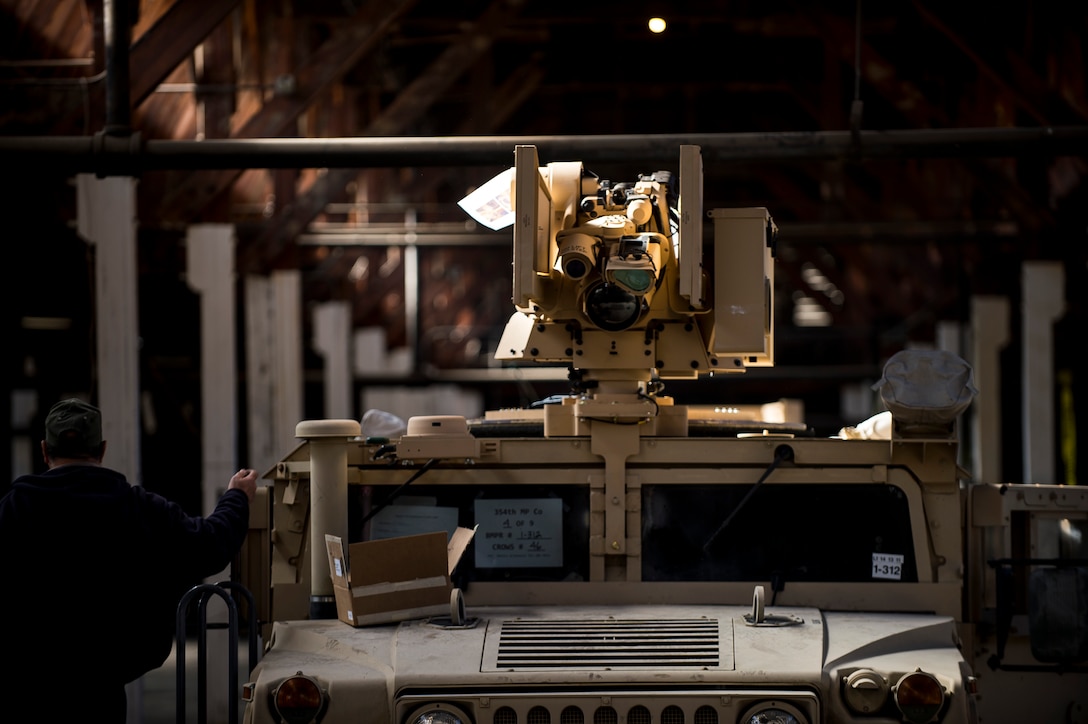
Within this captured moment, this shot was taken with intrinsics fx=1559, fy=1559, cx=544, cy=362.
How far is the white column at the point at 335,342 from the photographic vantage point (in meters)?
23.9

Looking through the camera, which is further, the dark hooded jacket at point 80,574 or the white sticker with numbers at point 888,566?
the white sticker with numbers at point 888,566

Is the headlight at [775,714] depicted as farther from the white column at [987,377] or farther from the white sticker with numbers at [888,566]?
the white column at [987,377]

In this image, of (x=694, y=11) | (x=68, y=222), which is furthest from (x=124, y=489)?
(x=694, y=11)

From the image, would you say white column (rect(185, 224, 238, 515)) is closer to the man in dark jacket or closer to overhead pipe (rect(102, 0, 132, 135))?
overhead pipe (rect(102, 0, 132, 135))

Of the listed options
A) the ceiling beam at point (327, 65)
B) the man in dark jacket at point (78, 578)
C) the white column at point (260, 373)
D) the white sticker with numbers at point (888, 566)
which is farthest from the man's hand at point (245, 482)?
the white column at point (260, 373)

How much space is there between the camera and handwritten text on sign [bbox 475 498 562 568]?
6.78 m

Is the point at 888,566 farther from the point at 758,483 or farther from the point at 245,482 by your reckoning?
the point at 245,482

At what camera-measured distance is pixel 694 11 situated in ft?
58.8

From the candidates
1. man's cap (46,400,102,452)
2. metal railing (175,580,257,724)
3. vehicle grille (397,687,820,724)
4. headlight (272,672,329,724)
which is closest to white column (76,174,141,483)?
metal railing (175,580,257,724)

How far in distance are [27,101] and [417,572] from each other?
7690 mm

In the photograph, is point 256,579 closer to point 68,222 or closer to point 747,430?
point 747,430

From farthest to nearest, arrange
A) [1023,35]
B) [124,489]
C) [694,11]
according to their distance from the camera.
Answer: [694,11]
[1023,35]
[124,489]

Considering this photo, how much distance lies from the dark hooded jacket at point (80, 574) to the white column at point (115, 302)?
6132mm

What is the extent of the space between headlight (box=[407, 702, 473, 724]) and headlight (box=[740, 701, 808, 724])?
0.99 meters
